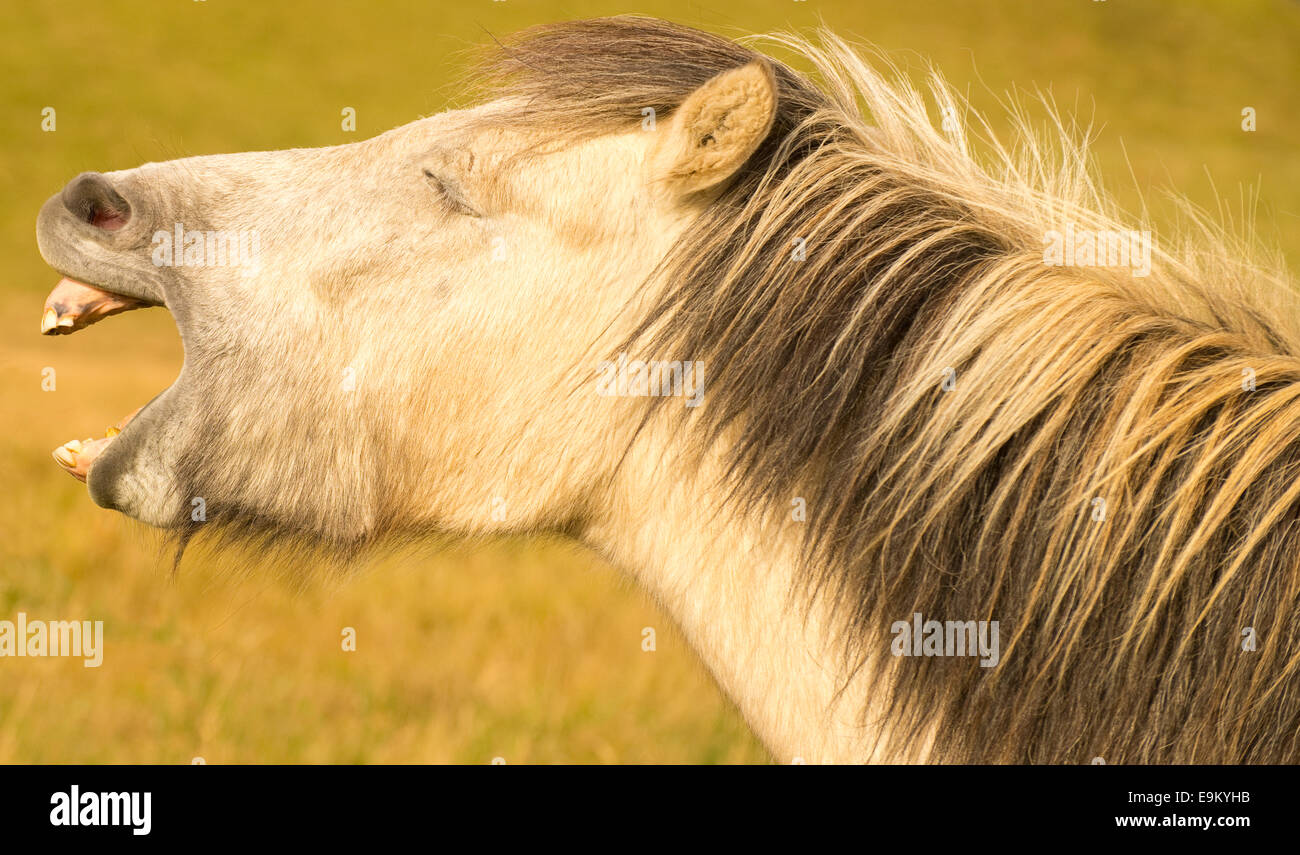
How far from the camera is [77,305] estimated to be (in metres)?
2.14

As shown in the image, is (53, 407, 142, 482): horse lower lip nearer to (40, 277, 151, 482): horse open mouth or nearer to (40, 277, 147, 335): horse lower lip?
(40, 277, 151, 482): horse open mouth

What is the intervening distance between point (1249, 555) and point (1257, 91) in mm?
48050

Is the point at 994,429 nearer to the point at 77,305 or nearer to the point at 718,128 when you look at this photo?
the point at 718,128

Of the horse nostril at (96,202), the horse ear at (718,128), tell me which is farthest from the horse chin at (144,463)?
the horse ear at (718,128)

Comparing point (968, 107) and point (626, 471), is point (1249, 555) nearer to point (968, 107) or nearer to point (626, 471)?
point (626, 471)

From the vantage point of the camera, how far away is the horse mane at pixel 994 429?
1688mm

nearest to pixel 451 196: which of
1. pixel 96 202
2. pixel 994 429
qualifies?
pixel 96 202

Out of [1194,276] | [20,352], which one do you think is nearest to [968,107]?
[1194,276]

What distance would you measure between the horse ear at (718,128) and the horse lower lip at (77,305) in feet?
3.62

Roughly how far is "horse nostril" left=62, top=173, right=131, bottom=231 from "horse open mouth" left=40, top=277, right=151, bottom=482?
0.13m

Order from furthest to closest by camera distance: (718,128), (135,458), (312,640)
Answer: (312,640) < (135,458) < (718,128)

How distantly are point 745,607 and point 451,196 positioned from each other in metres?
0.95

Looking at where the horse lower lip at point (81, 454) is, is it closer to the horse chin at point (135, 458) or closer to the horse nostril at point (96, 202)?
the horse chin at point (135, 458)

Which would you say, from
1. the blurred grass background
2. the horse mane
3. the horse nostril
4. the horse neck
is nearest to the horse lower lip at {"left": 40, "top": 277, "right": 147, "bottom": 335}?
the horse nostril
